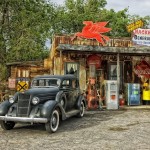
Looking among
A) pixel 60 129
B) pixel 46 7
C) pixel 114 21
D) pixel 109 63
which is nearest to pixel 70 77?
pixel 60 129

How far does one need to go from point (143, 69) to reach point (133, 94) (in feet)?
7.59

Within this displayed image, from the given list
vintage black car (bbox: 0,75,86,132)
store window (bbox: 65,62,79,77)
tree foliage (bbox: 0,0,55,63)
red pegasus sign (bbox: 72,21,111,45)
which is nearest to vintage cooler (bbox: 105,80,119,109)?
red pegasus sign (bbox: 72,21,111,45)

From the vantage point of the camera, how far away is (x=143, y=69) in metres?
18.4

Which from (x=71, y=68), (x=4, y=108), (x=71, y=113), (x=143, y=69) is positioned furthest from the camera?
(x=143, y=69)

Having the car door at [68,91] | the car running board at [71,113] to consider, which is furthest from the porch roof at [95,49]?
the car running board at [71,113]

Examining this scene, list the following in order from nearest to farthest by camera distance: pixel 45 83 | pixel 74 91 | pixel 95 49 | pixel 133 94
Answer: pixel 45 83 < pixel 74 91 < pixel 95 49 < pixel 133 94

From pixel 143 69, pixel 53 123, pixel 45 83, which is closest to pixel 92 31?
pixel 143 69

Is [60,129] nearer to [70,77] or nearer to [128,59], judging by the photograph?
[70,77]

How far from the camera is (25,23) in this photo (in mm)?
27453

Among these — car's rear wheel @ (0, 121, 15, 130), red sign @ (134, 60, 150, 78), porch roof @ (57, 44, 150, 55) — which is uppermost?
Answer: porch roof @ (57, 44, 150, 55)

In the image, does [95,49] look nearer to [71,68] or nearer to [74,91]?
[71,68]

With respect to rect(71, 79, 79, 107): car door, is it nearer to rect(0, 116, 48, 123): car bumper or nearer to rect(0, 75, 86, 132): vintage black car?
rect(0, 75, 86, 132): vintage black car

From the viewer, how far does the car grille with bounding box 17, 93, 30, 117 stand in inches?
359

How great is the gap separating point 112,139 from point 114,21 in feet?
112
